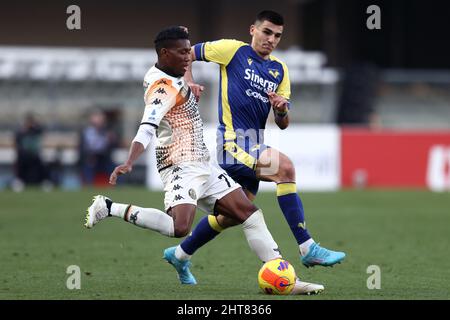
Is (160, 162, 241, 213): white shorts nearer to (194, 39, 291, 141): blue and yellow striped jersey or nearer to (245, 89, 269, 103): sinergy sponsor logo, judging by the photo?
(194, 39, 291, 141): blue and yellow striped jersey

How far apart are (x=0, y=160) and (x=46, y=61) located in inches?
116

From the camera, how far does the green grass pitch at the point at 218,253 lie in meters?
8.67

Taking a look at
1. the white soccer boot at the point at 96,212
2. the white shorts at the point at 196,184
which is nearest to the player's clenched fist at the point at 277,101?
the white shorts at the point at 196,184

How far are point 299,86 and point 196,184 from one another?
20.7m

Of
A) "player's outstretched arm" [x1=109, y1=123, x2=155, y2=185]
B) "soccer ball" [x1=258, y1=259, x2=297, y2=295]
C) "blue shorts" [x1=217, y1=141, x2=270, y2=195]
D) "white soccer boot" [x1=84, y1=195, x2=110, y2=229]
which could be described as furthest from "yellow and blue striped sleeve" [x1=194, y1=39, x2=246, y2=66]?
"soccer ball" [x1=258, y1=259, x2=297, y2=295]

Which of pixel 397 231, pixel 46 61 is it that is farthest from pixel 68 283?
pixel 46 61

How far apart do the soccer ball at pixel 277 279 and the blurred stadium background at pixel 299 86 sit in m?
10.4

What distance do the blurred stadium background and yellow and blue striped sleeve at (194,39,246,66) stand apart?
939 cm

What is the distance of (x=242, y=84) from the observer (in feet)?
31.6

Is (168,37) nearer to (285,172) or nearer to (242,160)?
(242,160)

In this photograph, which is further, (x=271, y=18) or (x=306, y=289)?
(x=271, y=18)

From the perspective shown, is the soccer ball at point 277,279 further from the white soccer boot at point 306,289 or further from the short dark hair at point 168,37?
the short dark hair at point 168,37

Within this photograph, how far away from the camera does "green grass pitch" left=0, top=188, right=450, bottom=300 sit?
341 inches

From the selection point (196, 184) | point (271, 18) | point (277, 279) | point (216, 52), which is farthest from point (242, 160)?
point (277, 279)
